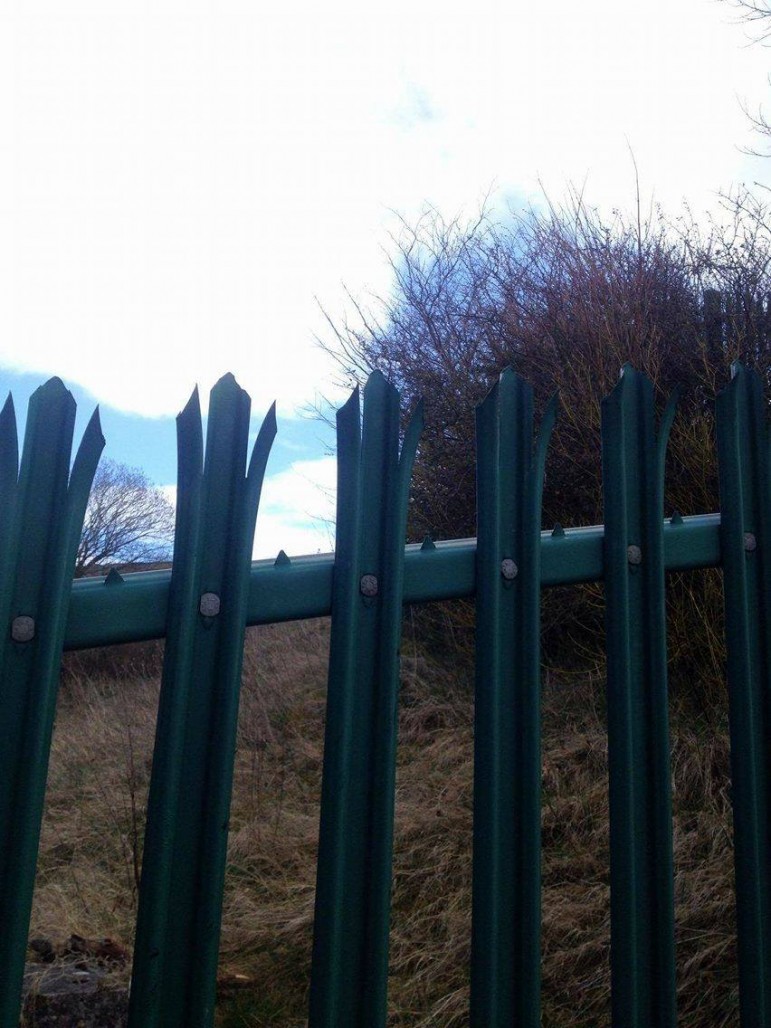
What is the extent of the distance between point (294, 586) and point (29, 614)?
354 millimetres

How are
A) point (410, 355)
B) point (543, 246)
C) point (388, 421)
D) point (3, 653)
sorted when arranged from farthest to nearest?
point (410, 355), point (543, 246), point (388, 421), point (3, 653)

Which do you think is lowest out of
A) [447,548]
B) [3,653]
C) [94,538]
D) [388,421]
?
[3,653]

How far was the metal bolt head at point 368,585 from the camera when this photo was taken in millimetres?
1233

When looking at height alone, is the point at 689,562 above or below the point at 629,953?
above

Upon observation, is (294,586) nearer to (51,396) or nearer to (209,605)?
(209,605)

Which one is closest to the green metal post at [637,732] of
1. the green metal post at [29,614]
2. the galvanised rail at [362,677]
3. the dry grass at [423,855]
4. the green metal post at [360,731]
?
the galvanised rail at [362,677]

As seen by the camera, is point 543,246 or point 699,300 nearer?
point 699,300

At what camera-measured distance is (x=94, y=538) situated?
11656 millimetres

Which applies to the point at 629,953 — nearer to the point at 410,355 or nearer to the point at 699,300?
the point at 699,300

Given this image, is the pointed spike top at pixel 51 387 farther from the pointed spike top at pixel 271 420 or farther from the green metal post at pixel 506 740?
the green metal post at pixel 506 740

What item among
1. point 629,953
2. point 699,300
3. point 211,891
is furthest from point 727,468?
point 699,300

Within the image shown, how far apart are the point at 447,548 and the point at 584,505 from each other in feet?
12.2

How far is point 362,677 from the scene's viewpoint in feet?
4.00

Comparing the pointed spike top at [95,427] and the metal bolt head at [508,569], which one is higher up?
the pointed spike top at [95,427]
